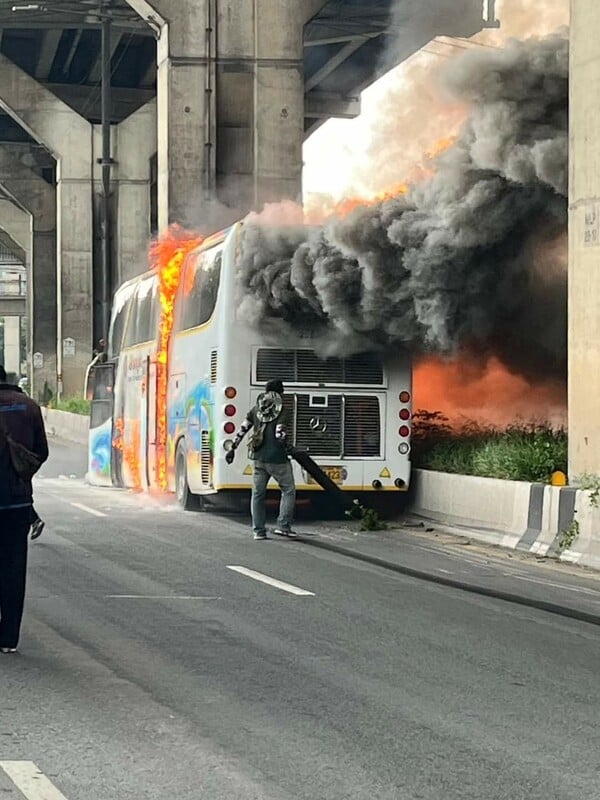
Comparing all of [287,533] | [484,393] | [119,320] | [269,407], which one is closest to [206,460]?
[287,533]

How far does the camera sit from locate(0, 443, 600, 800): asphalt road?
6.14 m

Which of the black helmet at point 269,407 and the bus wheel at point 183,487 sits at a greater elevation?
the black helmet at point 269,407

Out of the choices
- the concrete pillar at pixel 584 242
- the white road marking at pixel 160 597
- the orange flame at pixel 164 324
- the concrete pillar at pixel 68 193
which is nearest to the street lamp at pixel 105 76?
the concrete pillar at pixel 68 193

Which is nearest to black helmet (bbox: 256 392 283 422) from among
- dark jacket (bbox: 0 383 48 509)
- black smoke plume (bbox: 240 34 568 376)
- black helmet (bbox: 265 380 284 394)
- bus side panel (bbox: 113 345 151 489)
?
black helmet (bbox: 265 380 284 394)

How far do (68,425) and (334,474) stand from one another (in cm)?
2744

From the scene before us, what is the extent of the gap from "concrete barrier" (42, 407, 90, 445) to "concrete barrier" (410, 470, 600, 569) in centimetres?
2232

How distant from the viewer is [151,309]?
22.5m

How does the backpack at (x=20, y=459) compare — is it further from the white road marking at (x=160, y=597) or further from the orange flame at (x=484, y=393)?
the orange flame at (x=484, y=393)

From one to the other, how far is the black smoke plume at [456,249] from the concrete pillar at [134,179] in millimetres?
29923

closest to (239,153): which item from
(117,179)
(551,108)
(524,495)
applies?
(551,108)

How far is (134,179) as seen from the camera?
159 feet

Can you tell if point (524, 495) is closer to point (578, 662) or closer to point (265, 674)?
point (578, 662)

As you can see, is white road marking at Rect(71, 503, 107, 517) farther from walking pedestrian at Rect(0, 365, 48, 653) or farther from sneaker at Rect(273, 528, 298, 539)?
walking pedestrian at Rect(0, 365, 48, 653)

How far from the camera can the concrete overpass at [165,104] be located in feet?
97.3
